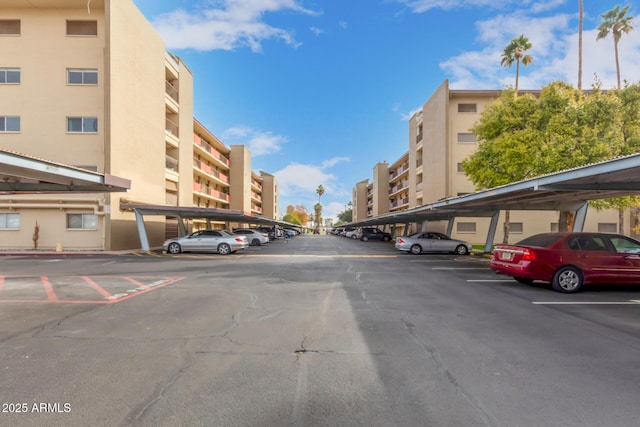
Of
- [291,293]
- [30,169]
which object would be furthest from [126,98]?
[291,293]

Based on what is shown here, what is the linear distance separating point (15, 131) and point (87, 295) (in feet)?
71.8

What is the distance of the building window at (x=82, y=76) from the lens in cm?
2177

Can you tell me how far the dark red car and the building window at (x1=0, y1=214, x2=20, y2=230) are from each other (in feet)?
95.1

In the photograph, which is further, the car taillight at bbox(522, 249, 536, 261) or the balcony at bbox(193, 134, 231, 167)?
the balcony at bbox(193, 134, 231, 167)

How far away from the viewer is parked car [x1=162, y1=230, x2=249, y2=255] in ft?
63.2

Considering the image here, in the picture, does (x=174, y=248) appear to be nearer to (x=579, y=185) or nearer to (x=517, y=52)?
(x=579, y=185)

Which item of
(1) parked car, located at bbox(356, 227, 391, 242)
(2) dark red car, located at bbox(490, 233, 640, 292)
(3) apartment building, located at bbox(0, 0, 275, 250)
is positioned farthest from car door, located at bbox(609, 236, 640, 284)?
(1) parked car, located at bbox(356, 227, 391, 242)

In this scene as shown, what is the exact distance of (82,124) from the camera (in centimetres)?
2156

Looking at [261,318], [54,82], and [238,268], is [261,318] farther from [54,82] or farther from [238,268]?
[54,82]

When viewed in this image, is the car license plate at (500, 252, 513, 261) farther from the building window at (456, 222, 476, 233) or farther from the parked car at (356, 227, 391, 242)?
the parked car at (356, 227, 391, 242)

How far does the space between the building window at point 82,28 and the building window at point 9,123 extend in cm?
713

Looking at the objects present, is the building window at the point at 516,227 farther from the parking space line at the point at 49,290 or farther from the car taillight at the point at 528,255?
the parking space line at the point at 49,290

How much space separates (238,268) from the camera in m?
12.6

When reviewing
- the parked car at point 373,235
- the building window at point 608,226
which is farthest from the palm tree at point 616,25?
the parked car at point 373,235
